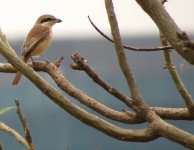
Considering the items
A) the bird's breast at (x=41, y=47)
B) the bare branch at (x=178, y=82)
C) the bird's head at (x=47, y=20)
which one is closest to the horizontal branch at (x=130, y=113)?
the bare branch at (x=178, y=82)

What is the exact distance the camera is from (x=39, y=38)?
5895 mm

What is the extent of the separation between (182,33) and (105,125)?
0.33 meters

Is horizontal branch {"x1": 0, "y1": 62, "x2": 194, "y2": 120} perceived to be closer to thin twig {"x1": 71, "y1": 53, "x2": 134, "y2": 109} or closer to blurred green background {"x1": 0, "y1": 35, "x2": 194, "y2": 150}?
thin twig {"x1": 71, "y1": 53, "x2": 134, "y2": 109}

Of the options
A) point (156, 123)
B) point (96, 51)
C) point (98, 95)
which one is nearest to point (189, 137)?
point (156, 123)

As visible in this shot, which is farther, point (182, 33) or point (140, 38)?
point (140, 38)

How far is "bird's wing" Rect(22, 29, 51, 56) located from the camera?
5535 millimetres

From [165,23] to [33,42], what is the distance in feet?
13.9

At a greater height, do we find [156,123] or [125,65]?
[125,65]

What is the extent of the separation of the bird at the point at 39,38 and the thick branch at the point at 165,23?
3862 mm

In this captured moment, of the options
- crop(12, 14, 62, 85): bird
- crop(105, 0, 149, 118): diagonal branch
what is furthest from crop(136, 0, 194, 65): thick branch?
crop(12, 14, 62, 85): bird

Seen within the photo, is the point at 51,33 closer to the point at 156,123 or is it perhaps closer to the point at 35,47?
the point at 35,47

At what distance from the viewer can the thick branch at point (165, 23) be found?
5.10 ft

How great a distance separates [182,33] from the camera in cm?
155

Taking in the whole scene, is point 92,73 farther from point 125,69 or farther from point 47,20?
point 47,20
